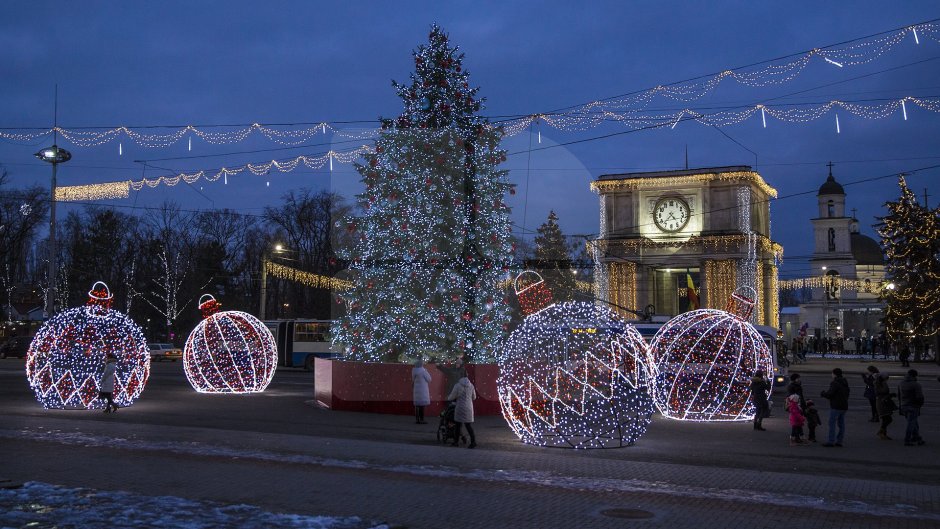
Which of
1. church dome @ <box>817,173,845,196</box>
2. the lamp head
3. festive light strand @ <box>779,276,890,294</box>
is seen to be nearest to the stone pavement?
the lamp head

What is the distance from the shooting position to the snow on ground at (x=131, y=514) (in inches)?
316

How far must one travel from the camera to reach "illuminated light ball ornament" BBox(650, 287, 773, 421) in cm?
1938

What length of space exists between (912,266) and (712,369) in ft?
Answer: 122

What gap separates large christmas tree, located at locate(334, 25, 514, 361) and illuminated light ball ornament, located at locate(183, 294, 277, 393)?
6.90 meters

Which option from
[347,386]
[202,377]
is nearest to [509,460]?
[347,386]

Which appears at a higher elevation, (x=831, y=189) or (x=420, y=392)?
(x=831, y=189)

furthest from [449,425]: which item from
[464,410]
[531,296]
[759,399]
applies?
[531,296]

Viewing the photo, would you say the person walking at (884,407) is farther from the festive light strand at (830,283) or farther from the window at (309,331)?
the festive light strand at (830,283)

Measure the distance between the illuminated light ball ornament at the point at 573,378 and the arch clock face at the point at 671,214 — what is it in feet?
131

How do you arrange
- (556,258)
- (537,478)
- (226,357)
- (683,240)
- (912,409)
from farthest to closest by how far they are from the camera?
(683,240) < (556,258) < (226,357) < (912,409) < (537,478)

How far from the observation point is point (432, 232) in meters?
21.2

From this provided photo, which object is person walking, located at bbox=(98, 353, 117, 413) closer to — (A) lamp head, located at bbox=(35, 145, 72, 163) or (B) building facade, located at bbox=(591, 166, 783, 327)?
(A) lamp head, located at bbox=(35, 145, 72, 163)

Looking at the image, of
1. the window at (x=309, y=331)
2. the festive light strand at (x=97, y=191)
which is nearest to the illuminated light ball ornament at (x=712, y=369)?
the festive light strand at (x=97, y=191)

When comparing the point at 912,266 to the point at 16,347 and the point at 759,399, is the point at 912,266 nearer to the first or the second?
the point at 759,399
